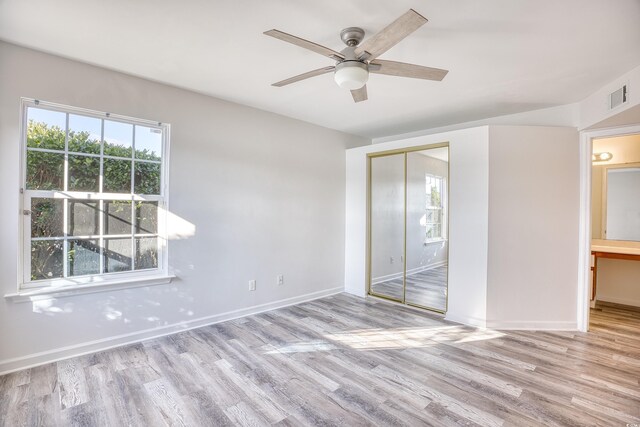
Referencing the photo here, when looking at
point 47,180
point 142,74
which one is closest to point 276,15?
point 142,74

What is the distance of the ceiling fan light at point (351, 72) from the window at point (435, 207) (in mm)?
2474

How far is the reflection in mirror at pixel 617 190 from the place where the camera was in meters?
4.21

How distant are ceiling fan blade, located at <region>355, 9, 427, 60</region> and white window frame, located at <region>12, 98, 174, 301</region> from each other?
→ 228cm

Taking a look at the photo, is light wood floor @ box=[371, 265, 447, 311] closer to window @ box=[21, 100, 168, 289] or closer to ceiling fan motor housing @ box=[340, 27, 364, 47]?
ceiling fan motor housing @ box=[340, 27, 364, 47]

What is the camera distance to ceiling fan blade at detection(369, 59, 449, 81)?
201 centimetres

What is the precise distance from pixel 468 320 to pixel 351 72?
308 cm

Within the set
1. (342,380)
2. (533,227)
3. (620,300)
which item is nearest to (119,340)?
(342,380)

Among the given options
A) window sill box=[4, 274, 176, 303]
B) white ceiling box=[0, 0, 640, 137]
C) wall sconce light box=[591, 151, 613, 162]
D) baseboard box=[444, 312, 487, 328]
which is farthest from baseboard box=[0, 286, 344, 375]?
wall sconce light box=[591, 151, 613, 162]

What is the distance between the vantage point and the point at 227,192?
11.8ft

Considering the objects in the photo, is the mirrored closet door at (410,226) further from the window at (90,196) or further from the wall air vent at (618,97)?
the window at (90,196)

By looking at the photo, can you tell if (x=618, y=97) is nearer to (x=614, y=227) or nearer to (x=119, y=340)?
(x=614, y=227)

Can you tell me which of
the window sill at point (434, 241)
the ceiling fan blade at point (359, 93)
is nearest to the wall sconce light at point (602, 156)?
the window sill at point (434, 241)

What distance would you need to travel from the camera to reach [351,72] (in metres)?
1.97

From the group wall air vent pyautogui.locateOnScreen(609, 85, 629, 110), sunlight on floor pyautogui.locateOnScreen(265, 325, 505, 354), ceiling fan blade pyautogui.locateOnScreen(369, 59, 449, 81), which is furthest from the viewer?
sunlight on floor pyautogui.locateOnScreen(265, 325, 505, 354)
